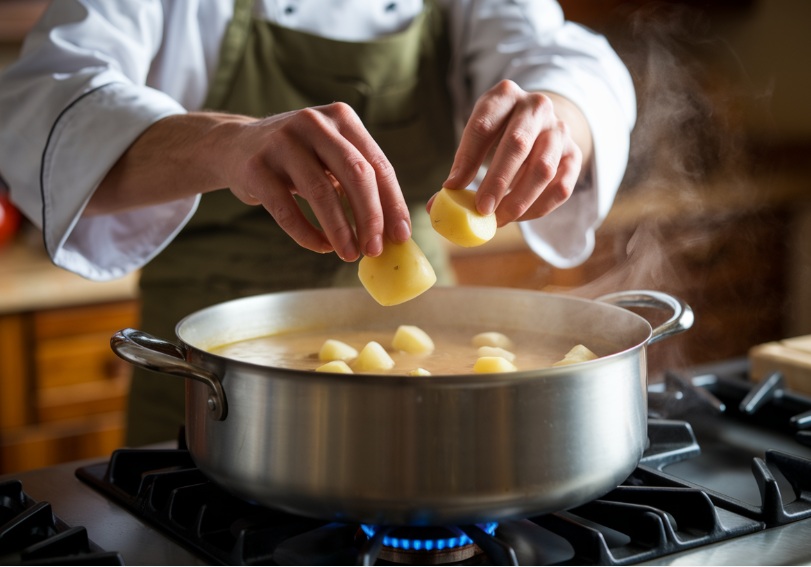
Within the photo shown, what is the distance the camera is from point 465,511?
578mm

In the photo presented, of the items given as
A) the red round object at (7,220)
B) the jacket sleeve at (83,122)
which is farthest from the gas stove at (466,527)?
the red round object at (7,220)

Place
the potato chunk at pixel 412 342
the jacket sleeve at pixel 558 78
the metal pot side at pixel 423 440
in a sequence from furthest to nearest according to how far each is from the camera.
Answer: the jacket sleeve at pixel 558 78, the potato chunk at pixel 412 342, the metal pot side at pixel 423 440

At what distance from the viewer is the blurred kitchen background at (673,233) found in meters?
1.90

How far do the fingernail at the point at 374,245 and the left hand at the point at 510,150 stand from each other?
123 millimetres

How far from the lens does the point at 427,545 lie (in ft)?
2.05

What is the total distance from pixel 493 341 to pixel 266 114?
2.18 ft

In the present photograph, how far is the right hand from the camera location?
0.68 meters

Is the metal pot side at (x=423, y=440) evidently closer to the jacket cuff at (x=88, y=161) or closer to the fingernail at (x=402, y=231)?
the fingernail at (x=402, y=231)

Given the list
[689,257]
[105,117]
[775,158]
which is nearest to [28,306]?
[105,117]

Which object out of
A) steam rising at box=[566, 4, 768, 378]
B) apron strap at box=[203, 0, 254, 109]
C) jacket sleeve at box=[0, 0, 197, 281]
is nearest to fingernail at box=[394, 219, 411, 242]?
jacket sleeve at box=[0, 0, 197, 281]

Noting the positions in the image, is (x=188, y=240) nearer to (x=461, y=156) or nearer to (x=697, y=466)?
(x=461, y=156)

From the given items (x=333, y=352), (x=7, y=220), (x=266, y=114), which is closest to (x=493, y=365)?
(x=333, y=352)

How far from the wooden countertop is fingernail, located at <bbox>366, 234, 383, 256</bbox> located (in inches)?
54.6

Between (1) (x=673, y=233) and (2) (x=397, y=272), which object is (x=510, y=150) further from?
(1) (x=673, y=233)
